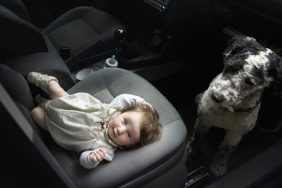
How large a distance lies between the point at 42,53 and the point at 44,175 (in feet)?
2.63

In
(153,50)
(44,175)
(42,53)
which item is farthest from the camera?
(153,50)

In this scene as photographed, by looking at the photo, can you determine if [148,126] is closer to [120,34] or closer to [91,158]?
[91,158]

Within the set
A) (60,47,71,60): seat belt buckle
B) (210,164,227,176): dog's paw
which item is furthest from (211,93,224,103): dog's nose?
(60,47,71,60): seat belt buckle

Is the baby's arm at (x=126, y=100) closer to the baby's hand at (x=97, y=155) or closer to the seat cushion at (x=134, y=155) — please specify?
the seat cushion at (x=134, y=155)

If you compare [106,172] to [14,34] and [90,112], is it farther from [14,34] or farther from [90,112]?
[14,34]

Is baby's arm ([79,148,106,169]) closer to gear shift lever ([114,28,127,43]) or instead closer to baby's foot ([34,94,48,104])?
baby's foot ([34,94,48,104])

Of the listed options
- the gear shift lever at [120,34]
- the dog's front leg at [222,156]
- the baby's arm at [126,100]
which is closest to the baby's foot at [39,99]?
the baby's arm at [126,100]

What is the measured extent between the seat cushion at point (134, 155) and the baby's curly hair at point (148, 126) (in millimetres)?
24

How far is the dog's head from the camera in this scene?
1.43m

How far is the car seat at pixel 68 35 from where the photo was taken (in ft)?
5.20

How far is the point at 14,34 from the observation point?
156cm

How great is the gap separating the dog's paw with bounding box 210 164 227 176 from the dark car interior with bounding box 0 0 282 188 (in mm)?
28

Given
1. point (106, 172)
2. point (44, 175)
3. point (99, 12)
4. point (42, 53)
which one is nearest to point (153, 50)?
point (99, 12)

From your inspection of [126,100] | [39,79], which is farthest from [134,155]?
[39,79]
